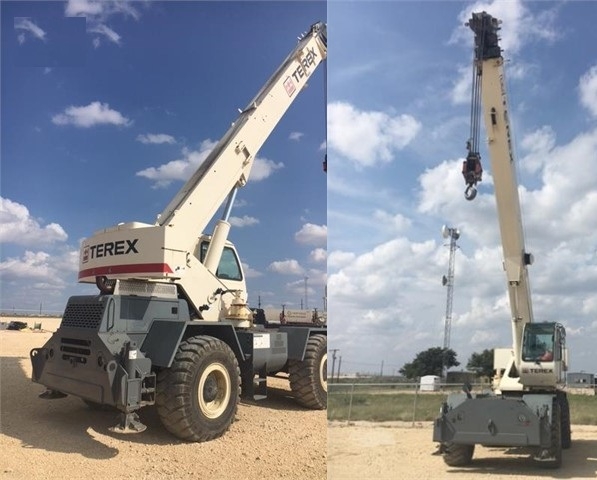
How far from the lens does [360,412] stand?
14180 mm

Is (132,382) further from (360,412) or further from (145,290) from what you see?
(360,412)

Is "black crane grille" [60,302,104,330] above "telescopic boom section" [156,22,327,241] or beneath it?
beneath

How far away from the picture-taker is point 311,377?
9102mm

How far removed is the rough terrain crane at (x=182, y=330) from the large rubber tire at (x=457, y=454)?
201 cm

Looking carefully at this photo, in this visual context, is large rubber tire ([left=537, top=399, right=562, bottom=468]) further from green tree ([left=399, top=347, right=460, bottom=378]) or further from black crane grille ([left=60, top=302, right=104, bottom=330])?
green tree ([left=399, top=347, right=460, bottom=378])

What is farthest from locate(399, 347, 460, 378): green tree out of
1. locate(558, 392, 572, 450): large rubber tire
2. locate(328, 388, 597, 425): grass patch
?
locate(558, 392, 572, 450): large rubber tire

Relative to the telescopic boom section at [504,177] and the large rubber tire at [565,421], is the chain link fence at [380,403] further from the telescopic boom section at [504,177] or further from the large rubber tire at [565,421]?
the telescopic boom section at [504,177]

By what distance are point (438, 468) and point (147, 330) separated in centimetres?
462

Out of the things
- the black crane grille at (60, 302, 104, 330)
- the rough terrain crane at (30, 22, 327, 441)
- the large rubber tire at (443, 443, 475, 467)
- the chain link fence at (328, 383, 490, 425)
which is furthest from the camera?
the chain link fence at (328, 383, 490, 425)

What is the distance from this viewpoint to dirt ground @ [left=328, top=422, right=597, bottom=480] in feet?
26.1

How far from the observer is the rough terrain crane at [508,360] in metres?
8.00

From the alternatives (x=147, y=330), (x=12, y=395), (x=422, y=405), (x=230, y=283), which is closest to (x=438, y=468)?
(x=230, y=283)

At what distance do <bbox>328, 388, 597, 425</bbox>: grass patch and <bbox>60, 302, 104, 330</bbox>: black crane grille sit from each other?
634cm

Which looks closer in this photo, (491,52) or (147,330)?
(147,330)
